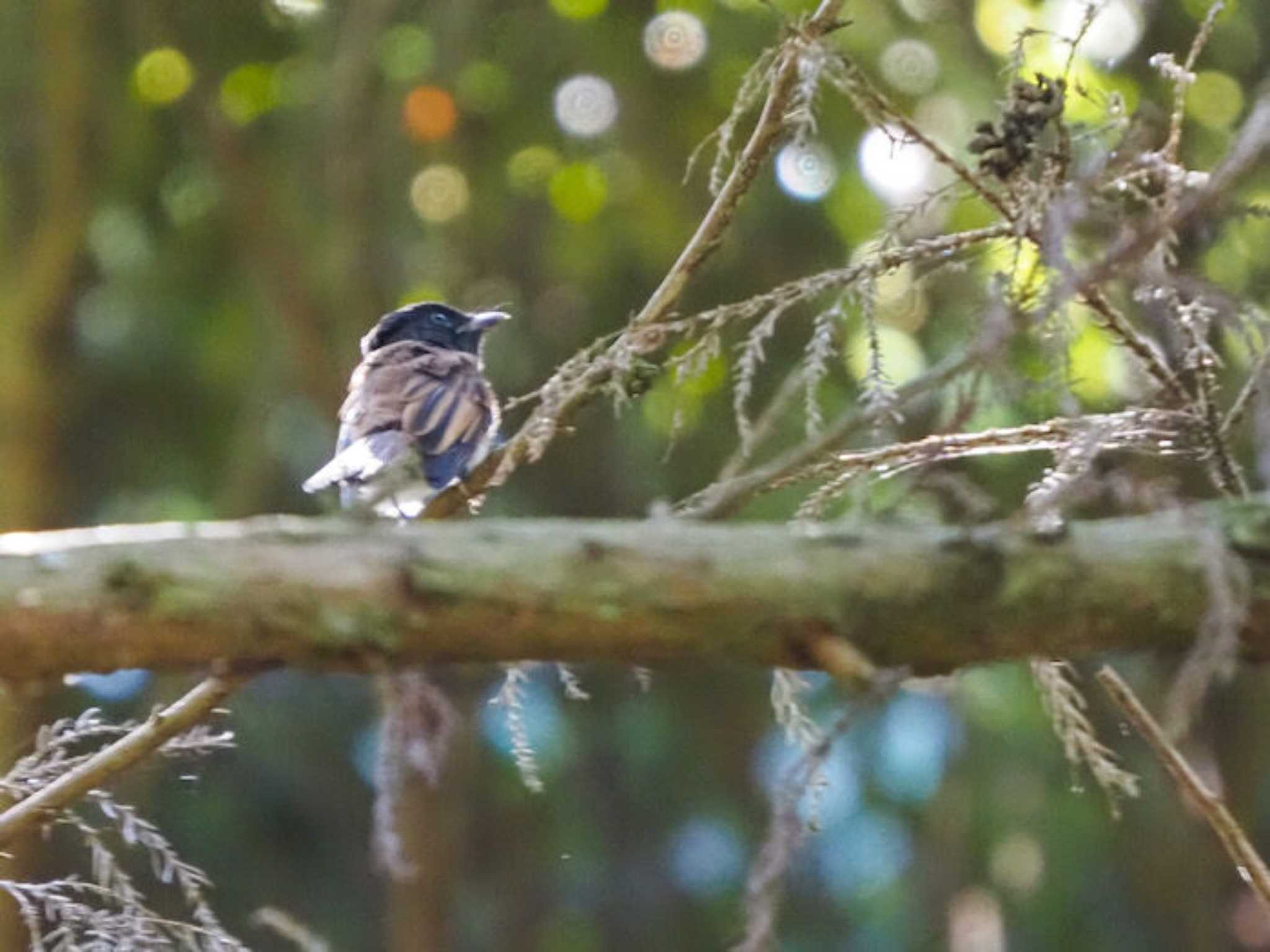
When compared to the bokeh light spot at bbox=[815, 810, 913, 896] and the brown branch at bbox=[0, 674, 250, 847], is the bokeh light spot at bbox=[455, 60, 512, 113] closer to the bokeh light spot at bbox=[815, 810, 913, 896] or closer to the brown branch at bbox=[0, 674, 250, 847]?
the bokeh light spot at bbox=[815, 810, 913, 896]

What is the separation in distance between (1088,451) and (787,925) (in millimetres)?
7170

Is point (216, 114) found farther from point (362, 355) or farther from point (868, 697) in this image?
point (868, 697)

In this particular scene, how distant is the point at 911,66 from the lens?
757cm

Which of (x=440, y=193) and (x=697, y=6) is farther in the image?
(x=440, y=193)

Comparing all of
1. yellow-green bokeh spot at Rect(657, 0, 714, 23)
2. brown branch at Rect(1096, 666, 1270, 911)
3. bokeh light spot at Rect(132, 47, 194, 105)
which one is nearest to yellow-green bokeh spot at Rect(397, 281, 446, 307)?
bokeh light spot at Rect(132, 47, 194, 105)

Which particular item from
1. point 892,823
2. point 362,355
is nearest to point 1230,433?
point 362,355

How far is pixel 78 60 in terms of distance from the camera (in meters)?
7.67

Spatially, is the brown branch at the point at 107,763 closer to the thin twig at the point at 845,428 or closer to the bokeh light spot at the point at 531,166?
the thin twig at the point at 845,428

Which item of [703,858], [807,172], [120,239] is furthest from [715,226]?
[703,858]

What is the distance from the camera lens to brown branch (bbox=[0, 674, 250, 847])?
2943mm

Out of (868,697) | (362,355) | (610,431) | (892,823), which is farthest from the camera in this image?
(892,823)

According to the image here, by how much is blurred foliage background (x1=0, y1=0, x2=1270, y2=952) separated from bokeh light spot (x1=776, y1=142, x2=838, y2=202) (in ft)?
0.25

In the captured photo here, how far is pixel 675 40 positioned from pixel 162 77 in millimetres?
2104

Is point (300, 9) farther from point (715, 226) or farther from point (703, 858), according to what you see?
point (715, 226)
